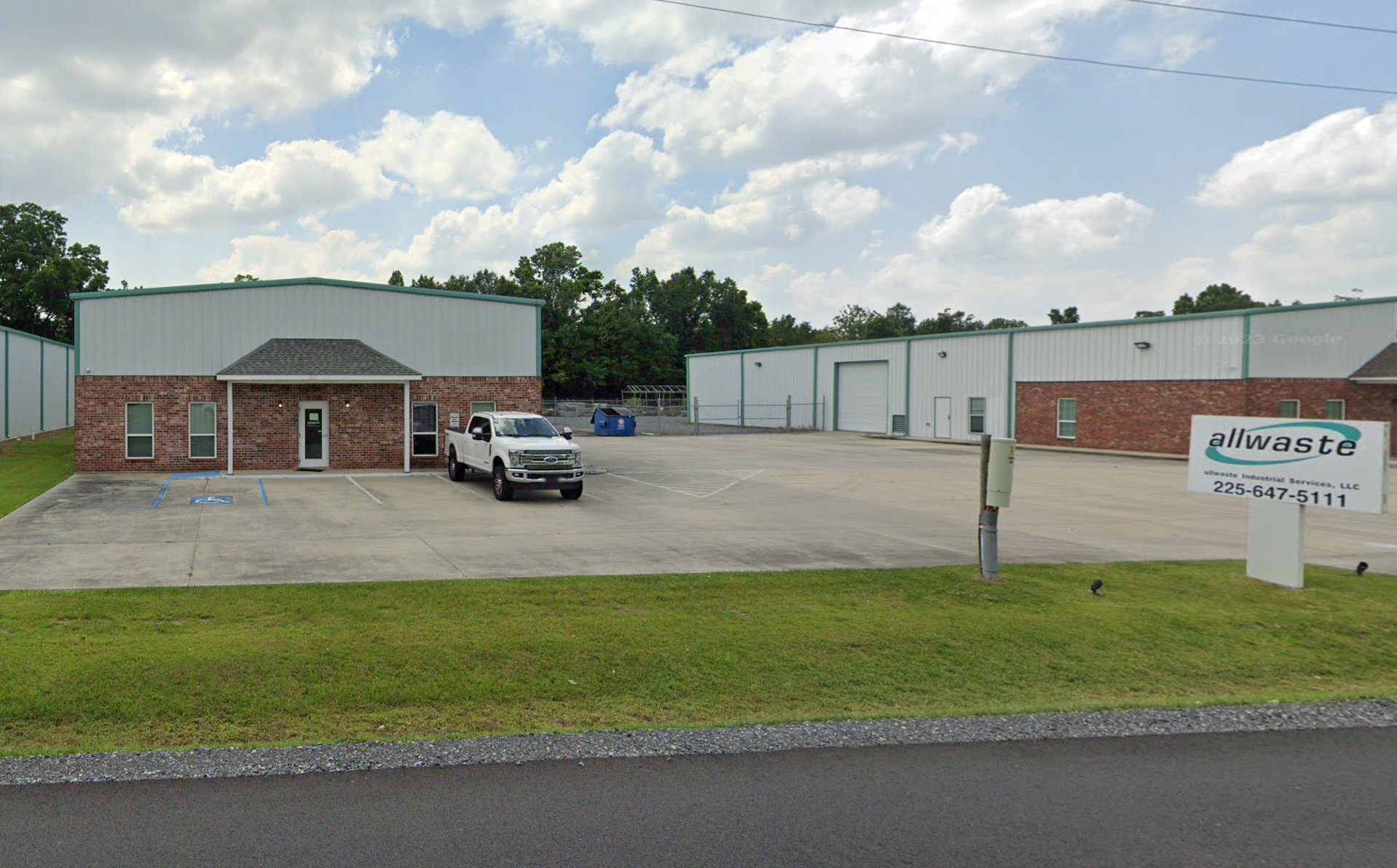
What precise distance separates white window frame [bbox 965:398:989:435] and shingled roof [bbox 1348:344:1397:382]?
1469 centimetres

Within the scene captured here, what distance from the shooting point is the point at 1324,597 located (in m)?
10.9

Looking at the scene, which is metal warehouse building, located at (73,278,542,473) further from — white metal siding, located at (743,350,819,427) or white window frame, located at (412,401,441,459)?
white metal siding, located at (743,350,819,427)

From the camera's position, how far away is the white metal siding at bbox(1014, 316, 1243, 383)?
35656 millimetres

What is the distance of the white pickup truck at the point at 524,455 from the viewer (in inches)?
826

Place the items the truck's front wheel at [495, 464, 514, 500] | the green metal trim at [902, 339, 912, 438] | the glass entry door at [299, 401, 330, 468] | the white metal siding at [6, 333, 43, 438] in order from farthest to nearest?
1. the green metal trim at [902, 339, 912, 438]
2. the white metal siding at [6, 333, 43, 438]
3. the glass entry door at [299, 401, 330, 468]
4. the truck's front wheel at [495, 464, 514, 500]

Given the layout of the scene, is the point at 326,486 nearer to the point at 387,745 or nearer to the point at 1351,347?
the point at 387,745

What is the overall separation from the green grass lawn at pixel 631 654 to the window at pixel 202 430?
18899mm

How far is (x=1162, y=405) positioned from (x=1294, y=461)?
93.0ft

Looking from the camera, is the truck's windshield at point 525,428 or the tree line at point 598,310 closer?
the truck's windshield at point 525,428

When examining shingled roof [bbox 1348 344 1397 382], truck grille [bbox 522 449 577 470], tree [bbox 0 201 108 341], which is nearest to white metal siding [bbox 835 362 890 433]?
shingled roof [bbox 1348 344 1397 382]

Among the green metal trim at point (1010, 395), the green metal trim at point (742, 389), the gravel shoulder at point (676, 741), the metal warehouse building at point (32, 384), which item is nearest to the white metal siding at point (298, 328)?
the metal warehouse building at point (32, 384)

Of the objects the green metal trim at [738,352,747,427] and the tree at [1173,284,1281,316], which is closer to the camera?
the green metal trim at [738,352,747,427]

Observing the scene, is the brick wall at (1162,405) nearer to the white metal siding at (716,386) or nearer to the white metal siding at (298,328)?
the white metal siding at (298,328)

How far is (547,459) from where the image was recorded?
21031 mm
